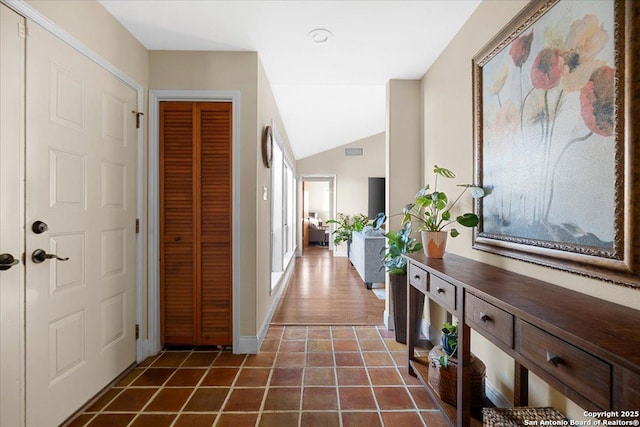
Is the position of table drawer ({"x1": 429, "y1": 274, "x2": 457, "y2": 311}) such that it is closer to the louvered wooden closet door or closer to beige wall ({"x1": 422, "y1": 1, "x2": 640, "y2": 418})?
beige wall ({"x1": 422, "y1": 1, "x2": 640, "y2": 418})

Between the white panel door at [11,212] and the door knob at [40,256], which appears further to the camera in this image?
the door knob at [40,256]

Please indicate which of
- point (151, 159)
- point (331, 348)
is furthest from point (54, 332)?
point (331, 348)

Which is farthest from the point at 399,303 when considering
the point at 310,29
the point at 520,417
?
the point at 310,29

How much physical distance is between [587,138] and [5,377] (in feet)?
8.44

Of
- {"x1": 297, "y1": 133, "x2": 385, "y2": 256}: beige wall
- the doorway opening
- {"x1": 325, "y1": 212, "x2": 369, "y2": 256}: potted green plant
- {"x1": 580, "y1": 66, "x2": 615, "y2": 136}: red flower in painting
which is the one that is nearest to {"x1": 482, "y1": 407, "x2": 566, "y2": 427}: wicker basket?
{"x1": 580, "y1": 66, "x2": 615, "y2": 136}: red flower in painting

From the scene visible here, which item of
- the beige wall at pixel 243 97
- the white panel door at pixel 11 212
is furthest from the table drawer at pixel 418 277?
the white panel door at pixel 11 212

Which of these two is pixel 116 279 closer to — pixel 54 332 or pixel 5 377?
pixel 54 332

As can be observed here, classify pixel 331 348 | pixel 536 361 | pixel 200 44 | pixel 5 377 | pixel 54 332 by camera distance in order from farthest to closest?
pixel 331 348 < pixel 200 44 < pixel 54 332 < pixel 5 377 < pixel 536 361

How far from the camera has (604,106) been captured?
1056 mm

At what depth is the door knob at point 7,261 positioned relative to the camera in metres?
1.29

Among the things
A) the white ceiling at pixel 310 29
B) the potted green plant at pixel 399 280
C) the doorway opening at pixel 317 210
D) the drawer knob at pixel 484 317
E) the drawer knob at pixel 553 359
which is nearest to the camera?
the drawer knob at pixel 553 359

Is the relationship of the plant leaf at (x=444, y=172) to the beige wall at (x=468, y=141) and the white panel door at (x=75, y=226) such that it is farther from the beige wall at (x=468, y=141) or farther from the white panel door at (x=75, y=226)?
the white panel door at (x=75, y=226)

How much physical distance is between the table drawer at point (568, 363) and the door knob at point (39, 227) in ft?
6.88

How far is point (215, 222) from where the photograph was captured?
8.18ft
